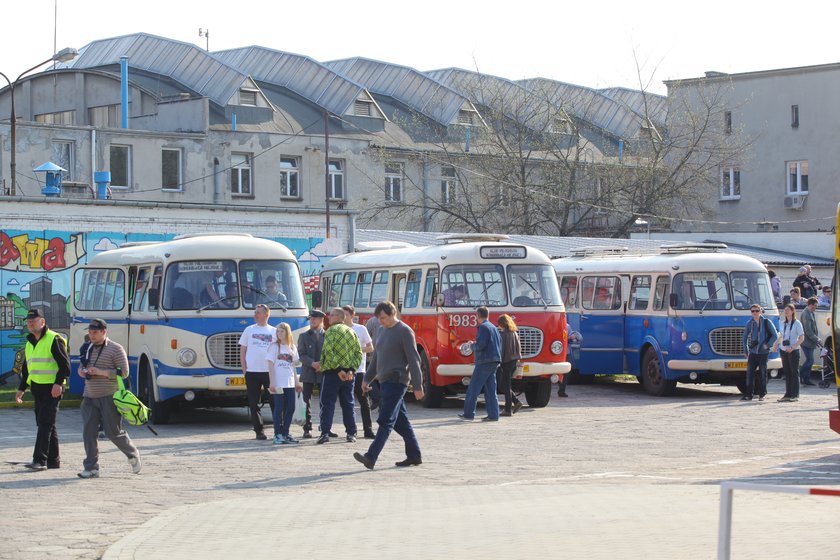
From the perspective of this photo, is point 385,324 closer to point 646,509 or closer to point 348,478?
point 348,478

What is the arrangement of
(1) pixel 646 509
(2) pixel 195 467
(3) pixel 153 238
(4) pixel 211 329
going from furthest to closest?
1. (3) pixel 153 238
2. (4) pixel 211 329
3. (2) pixel 195 467
4. (1) pixel 646 509

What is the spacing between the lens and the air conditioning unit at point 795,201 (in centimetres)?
5834

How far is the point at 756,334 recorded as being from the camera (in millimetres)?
24891

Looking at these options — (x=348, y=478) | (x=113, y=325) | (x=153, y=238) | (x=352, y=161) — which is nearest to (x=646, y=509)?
(x=348, y=478)

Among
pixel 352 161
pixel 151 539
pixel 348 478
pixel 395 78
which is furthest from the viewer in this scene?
pixel 395 78

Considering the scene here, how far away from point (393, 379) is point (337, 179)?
39.2 metres

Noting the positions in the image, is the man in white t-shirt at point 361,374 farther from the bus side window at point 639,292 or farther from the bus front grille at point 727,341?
the bus side window at point 639,292

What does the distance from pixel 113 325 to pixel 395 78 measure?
43.3 m

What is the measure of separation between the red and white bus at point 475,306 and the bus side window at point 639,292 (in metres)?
4.08

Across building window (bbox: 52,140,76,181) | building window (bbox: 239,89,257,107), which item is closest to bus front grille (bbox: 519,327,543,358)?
building window (bbox: 52,140,76,181)

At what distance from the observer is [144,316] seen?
21.3 meters

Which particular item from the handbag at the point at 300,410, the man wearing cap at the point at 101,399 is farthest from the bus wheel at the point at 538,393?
the man wearing cap at the point at 101,399

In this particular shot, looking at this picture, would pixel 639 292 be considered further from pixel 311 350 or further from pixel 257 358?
pixel 257 358

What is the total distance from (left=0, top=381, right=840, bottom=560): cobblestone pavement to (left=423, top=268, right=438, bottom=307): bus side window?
256 cm
